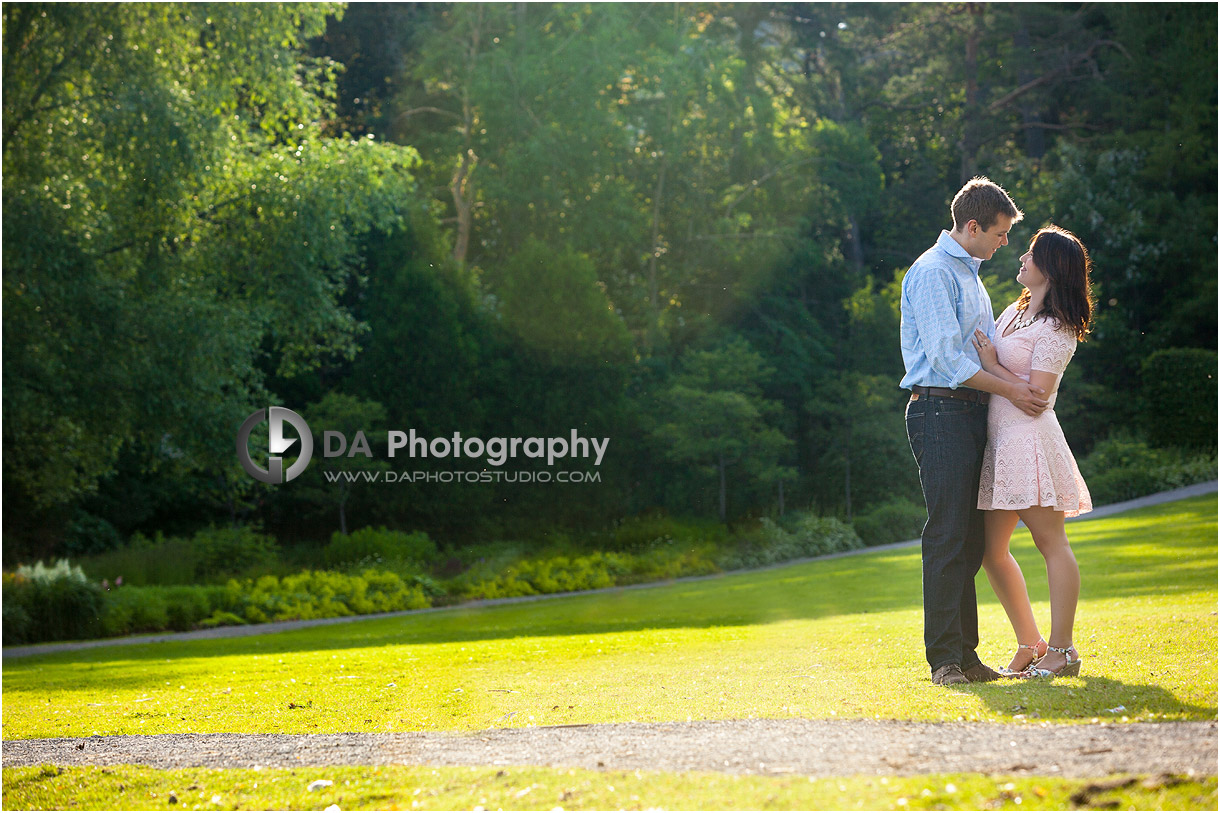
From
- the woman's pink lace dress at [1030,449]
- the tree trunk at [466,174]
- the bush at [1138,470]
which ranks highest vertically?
the tree trunk at [466,174]

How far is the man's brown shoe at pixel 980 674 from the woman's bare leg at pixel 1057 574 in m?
0.18

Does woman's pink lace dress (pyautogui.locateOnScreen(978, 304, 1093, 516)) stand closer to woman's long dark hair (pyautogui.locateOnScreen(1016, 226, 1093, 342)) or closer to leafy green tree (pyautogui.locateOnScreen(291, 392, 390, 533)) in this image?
woman's long dark hair (pyautogui.locateOnScreen(1016, 226, 1093, 342))

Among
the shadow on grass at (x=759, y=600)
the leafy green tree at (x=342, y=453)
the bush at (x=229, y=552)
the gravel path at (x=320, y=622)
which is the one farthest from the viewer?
the leafy green tree at (x=342, y=453)

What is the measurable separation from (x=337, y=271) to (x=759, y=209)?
9352 mm

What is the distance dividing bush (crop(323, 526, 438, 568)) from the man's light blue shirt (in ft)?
36.2

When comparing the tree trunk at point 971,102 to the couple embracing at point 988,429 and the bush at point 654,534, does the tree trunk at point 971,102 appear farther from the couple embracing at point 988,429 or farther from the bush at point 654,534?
the couple embracing at point 988,429

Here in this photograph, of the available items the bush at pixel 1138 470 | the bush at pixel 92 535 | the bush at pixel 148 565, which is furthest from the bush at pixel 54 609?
the bush at pixel 1138 470

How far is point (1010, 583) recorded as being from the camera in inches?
157

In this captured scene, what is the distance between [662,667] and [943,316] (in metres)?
2.58

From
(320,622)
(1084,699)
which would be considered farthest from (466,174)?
(1084,699)

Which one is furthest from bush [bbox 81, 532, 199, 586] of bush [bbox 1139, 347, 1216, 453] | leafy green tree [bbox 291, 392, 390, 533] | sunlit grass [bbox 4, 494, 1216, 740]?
bush [bbox 1139, 347, 1216, 453]

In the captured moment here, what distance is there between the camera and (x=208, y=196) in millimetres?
12375

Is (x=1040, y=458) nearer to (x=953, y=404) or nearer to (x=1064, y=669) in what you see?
(x=953, y=404)

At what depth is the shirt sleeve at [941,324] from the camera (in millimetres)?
3787
